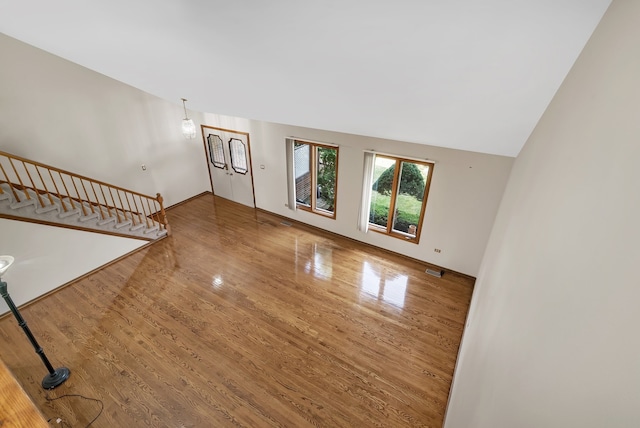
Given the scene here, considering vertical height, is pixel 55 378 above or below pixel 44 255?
below

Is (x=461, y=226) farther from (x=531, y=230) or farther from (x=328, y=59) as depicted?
(x=328, y=59)

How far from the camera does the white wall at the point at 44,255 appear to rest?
3818mm

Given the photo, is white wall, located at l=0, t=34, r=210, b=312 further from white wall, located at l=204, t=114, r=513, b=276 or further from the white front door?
white wall, located at l=204, t=114, r=513, b=276

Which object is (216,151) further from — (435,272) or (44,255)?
(435,272)

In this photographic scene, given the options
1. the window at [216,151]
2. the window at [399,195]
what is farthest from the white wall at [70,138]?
the window at [399,195]

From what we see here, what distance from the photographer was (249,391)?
3.11m

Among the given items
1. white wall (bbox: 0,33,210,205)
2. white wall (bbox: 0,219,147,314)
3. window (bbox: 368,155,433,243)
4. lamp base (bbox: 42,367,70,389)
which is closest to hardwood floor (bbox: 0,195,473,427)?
lamp base (bbox: 42,367,70,389)

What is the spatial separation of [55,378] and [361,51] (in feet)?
14.6

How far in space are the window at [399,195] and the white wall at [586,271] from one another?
3501 mm

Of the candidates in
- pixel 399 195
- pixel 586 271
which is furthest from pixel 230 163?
pixel 586 271

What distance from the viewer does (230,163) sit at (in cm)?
696

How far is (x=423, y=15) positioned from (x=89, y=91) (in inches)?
243

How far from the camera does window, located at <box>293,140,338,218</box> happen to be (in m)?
5.54

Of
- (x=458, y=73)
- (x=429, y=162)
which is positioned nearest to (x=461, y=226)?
(x=429, y=162)
